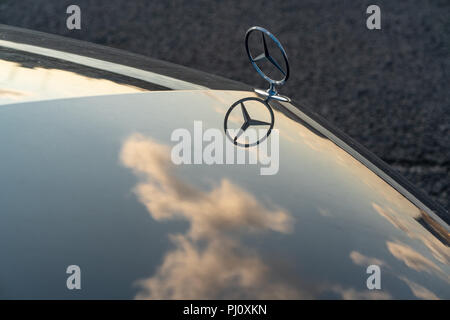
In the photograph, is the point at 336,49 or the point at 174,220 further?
the point at 336,49

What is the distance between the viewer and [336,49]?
3.57m

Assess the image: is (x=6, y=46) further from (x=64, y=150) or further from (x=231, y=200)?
(x=231, y=200)

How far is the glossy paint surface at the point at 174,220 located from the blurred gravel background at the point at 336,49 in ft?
7.01

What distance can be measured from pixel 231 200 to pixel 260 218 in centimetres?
6

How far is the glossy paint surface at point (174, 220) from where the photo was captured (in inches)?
33.6

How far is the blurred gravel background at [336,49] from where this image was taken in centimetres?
335

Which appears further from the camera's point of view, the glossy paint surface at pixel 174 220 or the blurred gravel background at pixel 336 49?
the blurred gravel background at pixel 336 49

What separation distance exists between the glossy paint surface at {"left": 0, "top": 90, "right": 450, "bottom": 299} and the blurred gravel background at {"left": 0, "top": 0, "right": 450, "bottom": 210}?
2135 mm

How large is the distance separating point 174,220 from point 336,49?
284 cm

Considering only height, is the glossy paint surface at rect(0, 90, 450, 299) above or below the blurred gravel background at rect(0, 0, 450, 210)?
below

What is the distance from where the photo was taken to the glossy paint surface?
0.85 m

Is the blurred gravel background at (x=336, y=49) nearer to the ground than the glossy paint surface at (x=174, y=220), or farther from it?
farther from it

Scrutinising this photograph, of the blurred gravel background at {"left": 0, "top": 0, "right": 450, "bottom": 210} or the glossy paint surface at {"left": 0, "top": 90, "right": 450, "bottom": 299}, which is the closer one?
the glossy paint surface at {"left": 0, "top": 90, "right": 450, "bottom": 299}
